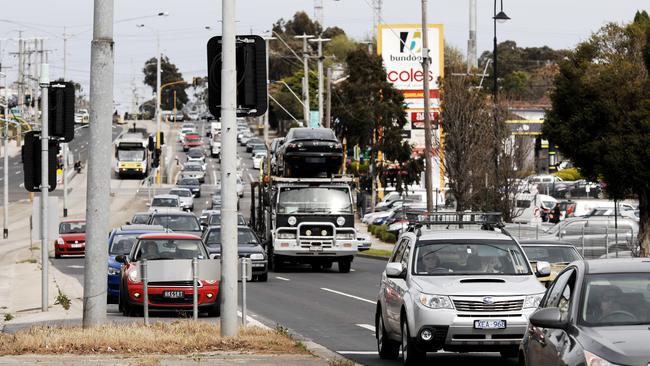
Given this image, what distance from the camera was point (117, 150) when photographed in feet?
342

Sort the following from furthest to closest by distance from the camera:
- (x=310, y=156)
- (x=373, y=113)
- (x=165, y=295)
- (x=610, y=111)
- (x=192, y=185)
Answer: (x=192, y=185)
(x=373, y=113)
(x=310, y=156)
(x=610, y=111)
(x=165, y=295)

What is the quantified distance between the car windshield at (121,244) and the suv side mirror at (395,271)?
1534cm

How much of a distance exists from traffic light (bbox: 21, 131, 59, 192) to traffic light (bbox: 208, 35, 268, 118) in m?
8.53

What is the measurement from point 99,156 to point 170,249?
29.8 ft

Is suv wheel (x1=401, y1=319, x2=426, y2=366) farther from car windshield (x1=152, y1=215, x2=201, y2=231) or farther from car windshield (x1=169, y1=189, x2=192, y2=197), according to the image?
car windshield (x1=169, y1=189, x2=192, y2=197)

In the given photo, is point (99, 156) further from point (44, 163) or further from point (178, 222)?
point (178, 222)

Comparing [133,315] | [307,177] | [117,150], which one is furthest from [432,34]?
[133,315]

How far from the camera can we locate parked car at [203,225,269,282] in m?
36.3

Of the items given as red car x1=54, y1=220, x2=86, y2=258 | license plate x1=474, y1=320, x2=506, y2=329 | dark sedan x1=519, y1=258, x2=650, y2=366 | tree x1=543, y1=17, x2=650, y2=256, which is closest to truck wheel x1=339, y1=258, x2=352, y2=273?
tree x1=543, y1=17, x2=650, y2=256

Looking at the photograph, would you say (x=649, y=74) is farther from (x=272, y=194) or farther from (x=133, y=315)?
(x=133, y=315)

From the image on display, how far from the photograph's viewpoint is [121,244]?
105 ft

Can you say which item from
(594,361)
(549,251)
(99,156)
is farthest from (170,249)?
(594,361)

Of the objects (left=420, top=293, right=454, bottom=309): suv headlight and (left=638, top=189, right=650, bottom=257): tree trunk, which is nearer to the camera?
(left=420, top=293, right=454, bottom=309): suv headlight

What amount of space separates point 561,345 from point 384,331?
7332 mm
